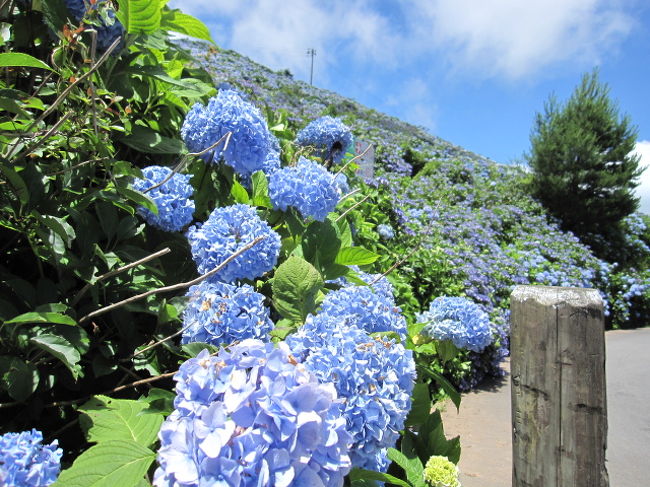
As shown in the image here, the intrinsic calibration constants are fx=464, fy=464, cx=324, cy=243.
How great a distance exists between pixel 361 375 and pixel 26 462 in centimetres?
66

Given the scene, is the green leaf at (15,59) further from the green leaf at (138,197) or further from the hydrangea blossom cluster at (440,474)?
the hydrangea blossom cluster at (440,474)

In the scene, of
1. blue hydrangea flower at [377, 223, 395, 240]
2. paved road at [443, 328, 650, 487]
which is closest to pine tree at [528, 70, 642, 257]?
paved road at [443, 328, 650, 487]

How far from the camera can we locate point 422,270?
5.49 m

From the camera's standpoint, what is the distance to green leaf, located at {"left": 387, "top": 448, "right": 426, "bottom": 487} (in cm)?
143

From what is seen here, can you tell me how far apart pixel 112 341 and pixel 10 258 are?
409 mm

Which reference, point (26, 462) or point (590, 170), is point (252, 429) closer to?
point (26, 462)

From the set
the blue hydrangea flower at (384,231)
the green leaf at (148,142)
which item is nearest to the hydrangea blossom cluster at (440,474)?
the green leaf at (148,142)

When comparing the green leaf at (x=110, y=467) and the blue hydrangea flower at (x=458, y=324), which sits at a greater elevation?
the blue hydrangea flower at (x=458, y=324)

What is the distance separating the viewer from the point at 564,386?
1.43 metres

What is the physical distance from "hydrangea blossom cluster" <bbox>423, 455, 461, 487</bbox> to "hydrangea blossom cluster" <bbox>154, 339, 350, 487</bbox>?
36.2 inches

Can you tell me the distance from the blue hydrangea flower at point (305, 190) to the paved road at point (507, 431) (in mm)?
2423

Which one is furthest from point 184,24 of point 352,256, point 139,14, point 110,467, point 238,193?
point 110,467

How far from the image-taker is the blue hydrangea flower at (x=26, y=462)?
860mm

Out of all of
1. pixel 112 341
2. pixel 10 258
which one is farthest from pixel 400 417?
pixel 10 258
